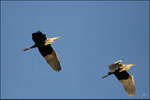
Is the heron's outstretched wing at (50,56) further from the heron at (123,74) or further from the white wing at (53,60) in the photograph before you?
the heron at (123,74)

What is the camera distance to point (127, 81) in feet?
95.1

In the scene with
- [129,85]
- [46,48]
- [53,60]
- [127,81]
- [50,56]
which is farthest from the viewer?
[46,48]

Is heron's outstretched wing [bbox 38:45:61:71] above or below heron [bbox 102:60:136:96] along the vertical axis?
above

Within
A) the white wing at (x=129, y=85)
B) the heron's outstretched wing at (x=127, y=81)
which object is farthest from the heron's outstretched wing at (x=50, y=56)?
the white wing at (x=129, y=85)

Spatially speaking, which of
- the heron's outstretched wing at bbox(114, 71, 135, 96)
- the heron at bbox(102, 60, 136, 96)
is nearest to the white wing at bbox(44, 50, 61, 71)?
the heron at bbox(102, 60, 136, 96)

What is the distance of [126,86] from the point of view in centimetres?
2866

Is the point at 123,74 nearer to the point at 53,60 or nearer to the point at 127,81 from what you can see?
the point at 127,81

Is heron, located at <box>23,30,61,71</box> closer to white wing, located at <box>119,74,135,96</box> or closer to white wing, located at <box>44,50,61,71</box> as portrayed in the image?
white wing, located at <box>44,50,61,71</box>

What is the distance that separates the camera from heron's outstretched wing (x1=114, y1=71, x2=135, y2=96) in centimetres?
2815

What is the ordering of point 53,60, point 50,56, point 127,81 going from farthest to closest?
point 50,56 → point 53,60 → point 127,81

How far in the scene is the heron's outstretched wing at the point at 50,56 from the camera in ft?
96.3

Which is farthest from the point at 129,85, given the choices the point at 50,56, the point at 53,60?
the point at 50,56

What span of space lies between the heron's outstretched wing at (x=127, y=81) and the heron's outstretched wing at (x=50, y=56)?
17.4 feet

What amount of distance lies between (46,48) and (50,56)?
798mm
